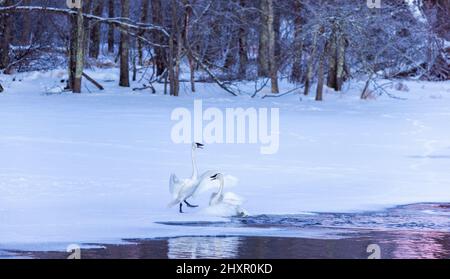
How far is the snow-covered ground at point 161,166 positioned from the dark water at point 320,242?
408 millimetres

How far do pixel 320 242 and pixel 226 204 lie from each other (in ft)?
5.89

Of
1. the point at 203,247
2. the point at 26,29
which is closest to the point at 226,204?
the point at 203,247

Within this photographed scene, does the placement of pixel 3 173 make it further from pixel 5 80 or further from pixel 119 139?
pixel 5 80

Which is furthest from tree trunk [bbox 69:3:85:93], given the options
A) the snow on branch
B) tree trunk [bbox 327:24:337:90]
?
tree trunk [bbox 327:24:337:90]

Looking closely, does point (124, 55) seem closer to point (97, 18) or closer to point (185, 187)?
point (97, 18)

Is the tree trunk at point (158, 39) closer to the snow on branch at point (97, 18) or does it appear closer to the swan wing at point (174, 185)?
the snow on branch at point (97, 18)

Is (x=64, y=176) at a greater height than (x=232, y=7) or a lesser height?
lesser

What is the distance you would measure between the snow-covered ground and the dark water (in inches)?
16.1

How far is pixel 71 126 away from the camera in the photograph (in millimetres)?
22781

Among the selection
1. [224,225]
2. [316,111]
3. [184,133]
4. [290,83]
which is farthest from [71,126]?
[290,83]

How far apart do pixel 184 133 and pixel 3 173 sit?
23.4ft
